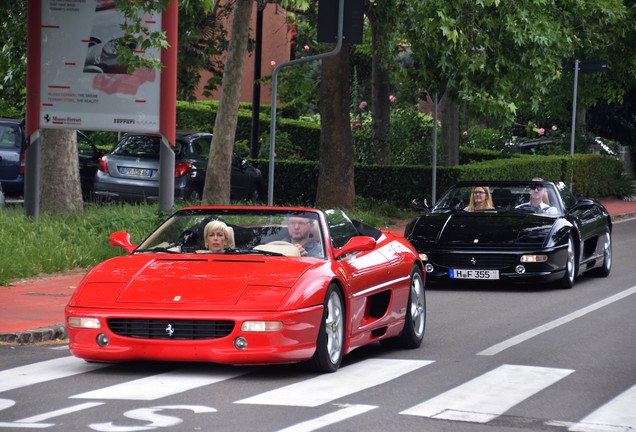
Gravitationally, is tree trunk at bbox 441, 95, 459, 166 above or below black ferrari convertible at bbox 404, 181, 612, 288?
above

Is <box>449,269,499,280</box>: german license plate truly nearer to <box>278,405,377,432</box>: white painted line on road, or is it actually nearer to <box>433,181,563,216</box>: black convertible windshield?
<box>433,181,563,216</box>: black convertible windshield

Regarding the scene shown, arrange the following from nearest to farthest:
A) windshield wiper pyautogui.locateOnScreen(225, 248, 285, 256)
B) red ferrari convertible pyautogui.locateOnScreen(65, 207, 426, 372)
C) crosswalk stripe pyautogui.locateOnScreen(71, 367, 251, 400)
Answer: crosswalk stripe pyautogui.locateOnScreen(71, 367, 251, 400), red ferrari convertible pyautogui.locateOnScreen(65, 207, 426, 372), windshield wiper pyautogui.locateOnScreen(225, 248, 285, 256)

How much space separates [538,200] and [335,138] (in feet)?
33.5

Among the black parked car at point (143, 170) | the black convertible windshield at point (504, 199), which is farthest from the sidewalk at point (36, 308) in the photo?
the black parked car at point (143, 170)

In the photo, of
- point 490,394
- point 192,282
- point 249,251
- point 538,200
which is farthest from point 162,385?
point 538,200

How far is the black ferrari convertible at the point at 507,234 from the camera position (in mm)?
16859

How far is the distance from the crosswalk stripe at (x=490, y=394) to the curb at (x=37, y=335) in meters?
3.98

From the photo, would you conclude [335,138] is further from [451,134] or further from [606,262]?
[606,262]

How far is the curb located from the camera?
39.0 ft

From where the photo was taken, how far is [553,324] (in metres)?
13.8

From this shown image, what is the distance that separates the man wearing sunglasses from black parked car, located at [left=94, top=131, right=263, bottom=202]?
410 inches

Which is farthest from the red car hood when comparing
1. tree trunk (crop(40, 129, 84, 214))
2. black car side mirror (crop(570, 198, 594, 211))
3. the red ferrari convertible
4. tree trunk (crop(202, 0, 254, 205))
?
tree trunk (crop(202, 0, 254, 205))

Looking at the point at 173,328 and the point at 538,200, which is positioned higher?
the point at 538,200

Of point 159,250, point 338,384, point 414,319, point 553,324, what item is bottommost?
point 553,324
